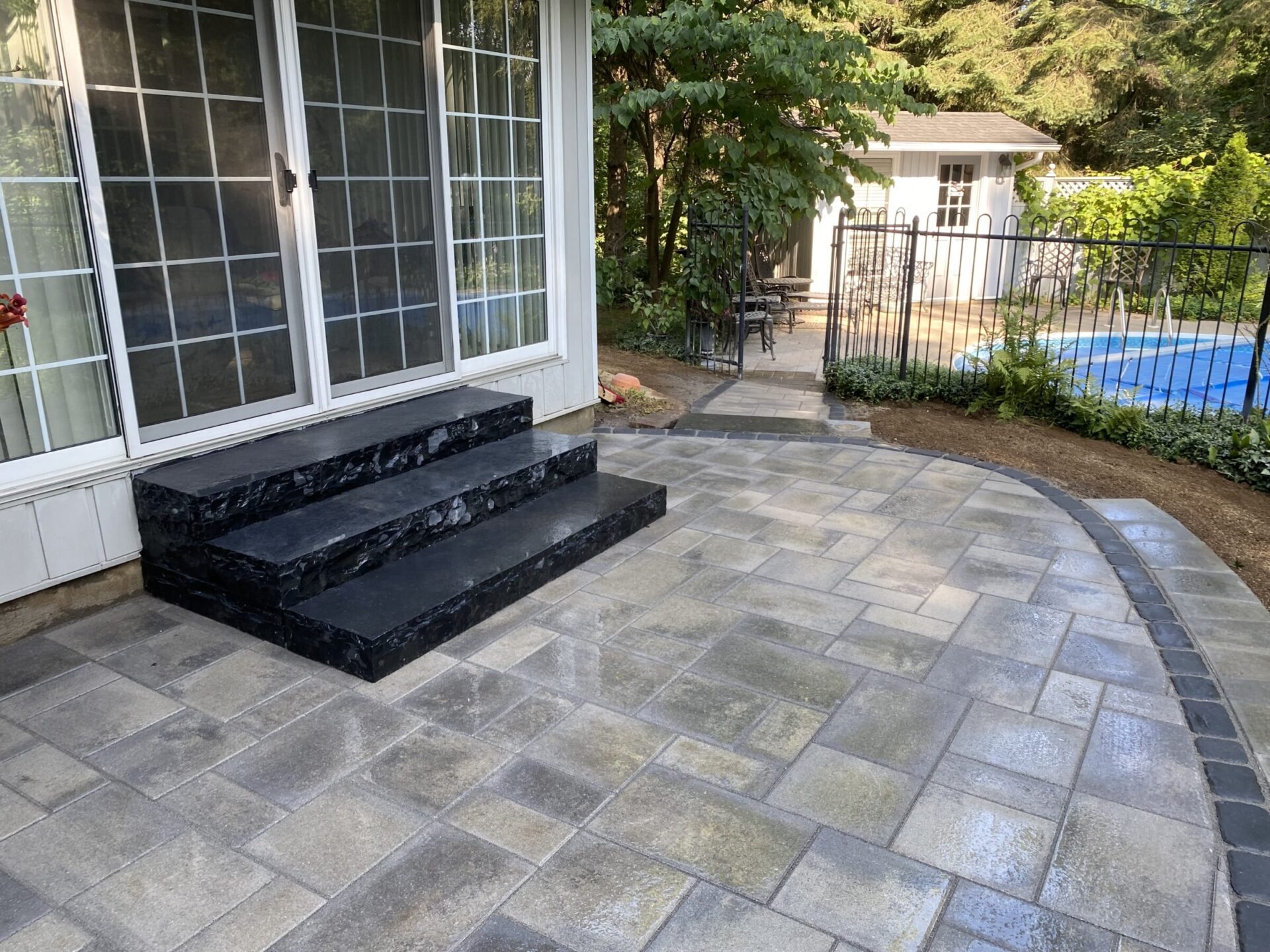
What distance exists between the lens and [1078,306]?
39.7ft

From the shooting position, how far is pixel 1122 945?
1827mm

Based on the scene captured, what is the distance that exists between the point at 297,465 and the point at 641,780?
1826mm

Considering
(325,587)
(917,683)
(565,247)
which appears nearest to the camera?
(917,683)

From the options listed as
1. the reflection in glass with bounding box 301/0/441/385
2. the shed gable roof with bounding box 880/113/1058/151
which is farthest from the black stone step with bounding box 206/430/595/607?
the shed gable roof with bounding box 880/113/1058/151

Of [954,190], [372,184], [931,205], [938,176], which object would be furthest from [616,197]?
[372,184]

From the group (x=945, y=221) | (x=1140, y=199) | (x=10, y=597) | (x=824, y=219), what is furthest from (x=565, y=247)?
(x=1140, y=199)

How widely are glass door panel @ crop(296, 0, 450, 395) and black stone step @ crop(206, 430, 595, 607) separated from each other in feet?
2.32

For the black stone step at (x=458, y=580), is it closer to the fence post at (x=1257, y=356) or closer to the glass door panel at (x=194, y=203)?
the glass door panel at (x=194, y=203)

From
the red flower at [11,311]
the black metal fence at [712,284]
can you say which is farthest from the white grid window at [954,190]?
the red flower at [11,311]

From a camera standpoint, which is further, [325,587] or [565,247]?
[565,247]

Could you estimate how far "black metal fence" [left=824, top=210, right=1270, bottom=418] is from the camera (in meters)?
6.93

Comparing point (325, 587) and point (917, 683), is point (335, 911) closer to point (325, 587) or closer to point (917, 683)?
point (325, 587)

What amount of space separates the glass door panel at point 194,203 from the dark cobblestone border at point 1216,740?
11.5 ft

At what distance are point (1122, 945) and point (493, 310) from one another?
393 centimetres
